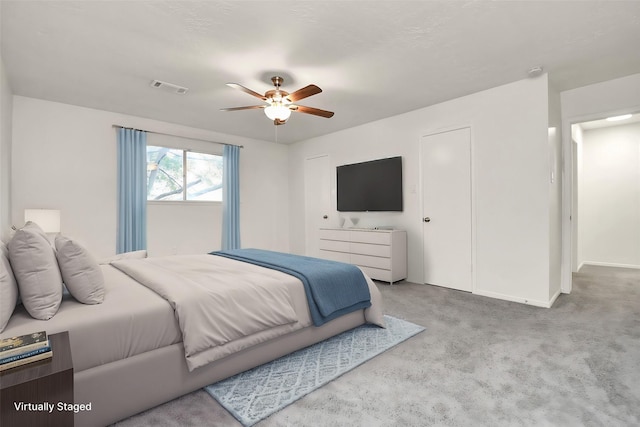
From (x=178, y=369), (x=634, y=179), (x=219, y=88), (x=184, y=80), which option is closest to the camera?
(x=178, y=369)

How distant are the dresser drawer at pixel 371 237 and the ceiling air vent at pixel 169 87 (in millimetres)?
2981

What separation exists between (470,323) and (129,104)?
4.75m

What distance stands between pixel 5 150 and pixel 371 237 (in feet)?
14.5

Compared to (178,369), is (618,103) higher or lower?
higher

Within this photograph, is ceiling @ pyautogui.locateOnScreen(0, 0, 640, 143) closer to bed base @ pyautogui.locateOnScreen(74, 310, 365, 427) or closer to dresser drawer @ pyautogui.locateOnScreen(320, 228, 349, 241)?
dresser drawer @ pyautogui.locateOnScreen(320, 228, 349, 241)

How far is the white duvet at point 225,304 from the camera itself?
1776 mm

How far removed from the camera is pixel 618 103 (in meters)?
3.49

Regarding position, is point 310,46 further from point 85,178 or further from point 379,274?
point 85,178

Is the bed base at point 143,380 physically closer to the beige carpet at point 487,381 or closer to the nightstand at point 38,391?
the beige carpet at point 487,381

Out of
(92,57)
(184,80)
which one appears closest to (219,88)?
(184,80)

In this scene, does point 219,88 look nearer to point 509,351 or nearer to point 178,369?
point 178,369

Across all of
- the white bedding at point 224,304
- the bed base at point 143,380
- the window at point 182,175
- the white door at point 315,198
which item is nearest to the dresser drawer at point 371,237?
the white door at point 315,198

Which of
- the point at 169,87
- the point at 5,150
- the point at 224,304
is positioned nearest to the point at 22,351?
the point at 224,304

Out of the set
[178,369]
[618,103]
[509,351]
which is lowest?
[509,351]
